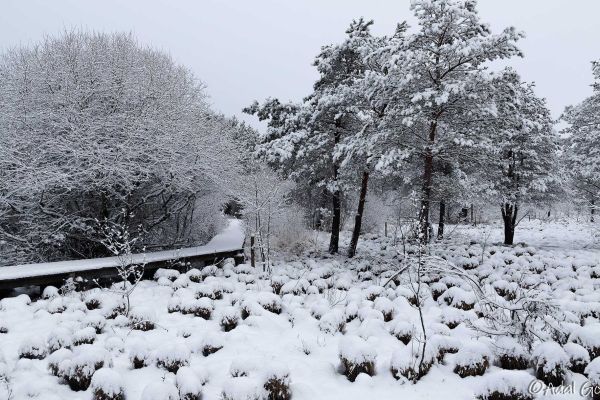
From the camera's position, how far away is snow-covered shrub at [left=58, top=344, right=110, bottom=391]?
477 cm

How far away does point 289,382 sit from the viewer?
15.2ft

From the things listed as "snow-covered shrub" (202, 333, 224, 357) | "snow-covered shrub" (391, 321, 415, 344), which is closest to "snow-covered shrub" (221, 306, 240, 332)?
"snow-covered shrub" (202, 333, 224, 357)

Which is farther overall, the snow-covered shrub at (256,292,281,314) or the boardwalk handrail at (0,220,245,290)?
the boardwalk handrail at (0,220,245,290)

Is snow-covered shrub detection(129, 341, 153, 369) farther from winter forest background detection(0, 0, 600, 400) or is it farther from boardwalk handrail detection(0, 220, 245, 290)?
boardwalk handrail detection(0, 220, 245, 290)

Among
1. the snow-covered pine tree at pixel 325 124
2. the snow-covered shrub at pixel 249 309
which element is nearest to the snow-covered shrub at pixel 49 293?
the snow-covered shrub at pixel 249 309

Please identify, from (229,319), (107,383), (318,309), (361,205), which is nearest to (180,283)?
(229,319)

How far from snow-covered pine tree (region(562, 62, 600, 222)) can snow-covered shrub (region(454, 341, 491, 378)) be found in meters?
13.8

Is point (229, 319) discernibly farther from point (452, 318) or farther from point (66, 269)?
point (66, 269)

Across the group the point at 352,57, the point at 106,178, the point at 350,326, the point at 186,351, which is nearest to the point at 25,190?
the point at 106,178

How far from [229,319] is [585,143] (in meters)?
17.3

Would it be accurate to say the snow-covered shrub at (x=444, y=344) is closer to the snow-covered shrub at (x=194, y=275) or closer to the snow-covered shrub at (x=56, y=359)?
the snow-covered shrub at (x=56, y=359)

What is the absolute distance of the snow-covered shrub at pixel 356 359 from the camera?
5.05m

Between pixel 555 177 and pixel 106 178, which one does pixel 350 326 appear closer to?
pixel 106 178

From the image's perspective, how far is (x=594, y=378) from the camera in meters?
4.39
